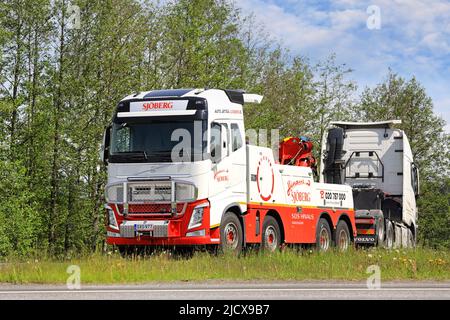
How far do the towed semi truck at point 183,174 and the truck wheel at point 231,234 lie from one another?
0.07 feet

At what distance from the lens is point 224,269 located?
611 inches

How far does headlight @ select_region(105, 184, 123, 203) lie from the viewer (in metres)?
18.5

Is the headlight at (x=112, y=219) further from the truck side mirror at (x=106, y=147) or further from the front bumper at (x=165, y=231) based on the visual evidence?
the truck side mirror at (x=106, y=147)

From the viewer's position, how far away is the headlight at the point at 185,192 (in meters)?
17.9

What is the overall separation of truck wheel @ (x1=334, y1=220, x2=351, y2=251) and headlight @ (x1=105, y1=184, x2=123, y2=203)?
7.56 m

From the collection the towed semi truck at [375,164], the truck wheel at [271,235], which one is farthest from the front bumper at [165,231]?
the towed semi truck at [375,164]

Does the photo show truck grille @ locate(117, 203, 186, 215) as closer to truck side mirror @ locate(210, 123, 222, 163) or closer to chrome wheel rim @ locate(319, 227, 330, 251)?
truck side mirror @ locate(210, 123, 222, 163)

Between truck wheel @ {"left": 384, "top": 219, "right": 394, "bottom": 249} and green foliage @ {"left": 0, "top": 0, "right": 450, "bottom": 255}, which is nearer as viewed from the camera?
truck wheel @ {"left": 384, "top": 219, "right": 394, "bottom": 249}

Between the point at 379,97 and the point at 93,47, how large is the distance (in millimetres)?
29853

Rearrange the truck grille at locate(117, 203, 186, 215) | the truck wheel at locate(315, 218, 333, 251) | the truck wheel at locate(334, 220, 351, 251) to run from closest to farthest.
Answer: the truck grille at locate(117, 203, 186, 215) < the truck wheel at locate(315, 218, 333, 251) < the truck wheel at locate(334, 220, 351, 251)

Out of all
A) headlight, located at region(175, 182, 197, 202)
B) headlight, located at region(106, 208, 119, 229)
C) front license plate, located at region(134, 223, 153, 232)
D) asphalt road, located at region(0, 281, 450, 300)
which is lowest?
asphalt road, located at region(0, 281, 450, 300)

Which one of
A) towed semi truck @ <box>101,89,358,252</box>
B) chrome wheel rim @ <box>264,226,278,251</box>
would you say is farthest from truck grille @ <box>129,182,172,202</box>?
chrome wheel rim @ <box>264,226,278,251</box>
